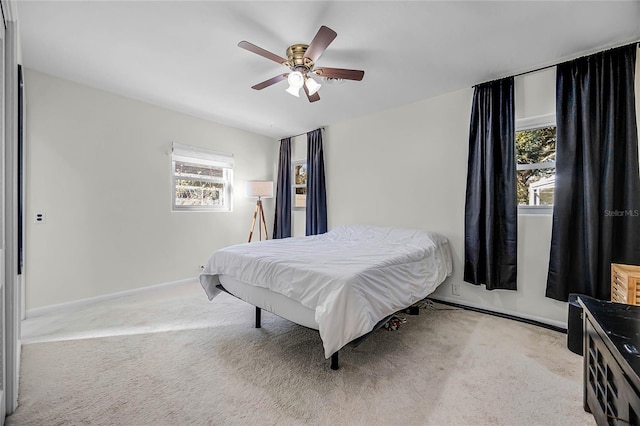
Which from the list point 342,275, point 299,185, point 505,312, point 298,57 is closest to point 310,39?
point 298,57

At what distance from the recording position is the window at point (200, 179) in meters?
3.95

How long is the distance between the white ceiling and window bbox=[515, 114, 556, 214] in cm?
57

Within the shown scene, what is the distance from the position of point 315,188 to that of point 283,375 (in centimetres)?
309

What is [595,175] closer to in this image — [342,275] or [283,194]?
[342,275]

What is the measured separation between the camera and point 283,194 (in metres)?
5.05

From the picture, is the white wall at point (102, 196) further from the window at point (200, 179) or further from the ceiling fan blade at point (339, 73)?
the ceiling fan blade at point (339, 73)

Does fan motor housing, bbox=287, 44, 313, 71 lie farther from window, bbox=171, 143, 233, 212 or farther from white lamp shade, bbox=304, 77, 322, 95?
window, bbox=171, 143, 233, 212

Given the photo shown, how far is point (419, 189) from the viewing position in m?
3.44

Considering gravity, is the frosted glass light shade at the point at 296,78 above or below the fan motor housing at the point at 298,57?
below

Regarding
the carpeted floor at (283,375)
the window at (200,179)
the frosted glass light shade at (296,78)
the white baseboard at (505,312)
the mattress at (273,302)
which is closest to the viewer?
the carpeted floor at (283,375)

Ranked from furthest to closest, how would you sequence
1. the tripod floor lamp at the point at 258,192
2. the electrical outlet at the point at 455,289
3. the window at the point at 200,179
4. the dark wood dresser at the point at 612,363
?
1. the tripod floor lamp at the point at 258,192
2. the window at the point at 200,179
3. the electrical outlet at the point at 455,289
4. the dark wood dresser at the point at 612,363

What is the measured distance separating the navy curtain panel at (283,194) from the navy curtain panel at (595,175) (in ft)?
12.2

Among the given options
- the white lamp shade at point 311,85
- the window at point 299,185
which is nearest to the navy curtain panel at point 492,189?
the white lamp shade at point 311,85

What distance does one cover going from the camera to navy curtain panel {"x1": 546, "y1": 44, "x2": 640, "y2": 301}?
7.07 feet
